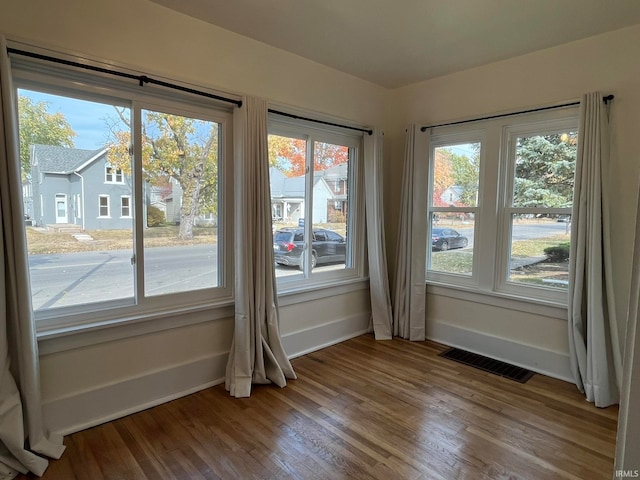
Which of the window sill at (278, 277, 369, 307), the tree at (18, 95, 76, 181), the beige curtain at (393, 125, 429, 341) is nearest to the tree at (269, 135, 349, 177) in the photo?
the beige curtain at (393, 125, 429, 341)

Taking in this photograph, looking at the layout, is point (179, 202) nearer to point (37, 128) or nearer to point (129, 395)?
point (37, 128)

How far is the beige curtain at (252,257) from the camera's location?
8.96ft

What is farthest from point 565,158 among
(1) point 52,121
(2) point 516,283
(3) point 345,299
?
(1) point 52,121

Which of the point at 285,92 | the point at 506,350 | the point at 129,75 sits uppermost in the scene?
the point at 285,92

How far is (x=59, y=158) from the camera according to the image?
219cm

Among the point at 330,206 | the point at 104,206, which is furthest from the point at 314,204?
the point at 104,206

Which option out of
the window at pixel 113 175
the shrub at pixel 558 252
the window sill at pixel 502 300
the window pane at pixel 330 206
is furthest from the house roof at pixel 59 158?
the shrub at pixel 558 252

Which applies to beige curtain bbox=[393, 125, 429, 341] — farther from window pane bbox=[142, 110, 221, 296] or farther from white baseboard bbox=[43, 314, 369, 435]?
window pane bbox=[142, 110, 221, 296]

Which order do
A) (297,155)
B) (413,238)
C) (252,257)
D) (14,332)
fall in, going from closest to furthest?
(14,332) → (252,257) → (297,155) → (413,238)

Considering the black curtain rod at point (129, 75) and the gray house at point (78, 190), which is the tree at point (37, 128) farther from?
the black curtain rod at point (129, 75)

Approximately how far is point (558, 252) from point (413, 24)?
2183 millimetres

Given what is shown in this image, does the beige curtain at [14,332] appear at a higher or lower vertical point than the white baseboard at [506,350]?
higher

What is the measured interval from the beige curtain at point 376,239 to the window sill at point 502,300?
51 centimetres

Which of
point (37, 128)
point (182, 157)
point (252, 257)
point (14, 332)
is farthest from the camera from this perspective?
point (252, 257)
